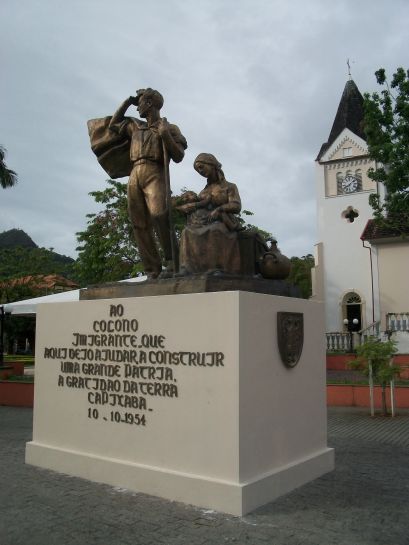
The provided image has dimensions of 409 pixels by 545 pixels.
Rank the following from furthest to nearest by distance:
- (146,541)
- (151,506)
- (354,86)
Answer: (354,86), (151,506), (146,541)

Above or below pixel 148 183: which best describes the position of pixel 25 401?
below

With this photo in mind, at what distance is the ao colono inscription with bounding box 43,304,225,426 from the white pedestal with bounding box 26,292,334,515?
1 cm

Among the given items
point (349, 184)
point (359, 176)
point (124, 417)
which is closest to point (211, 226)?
point (124, 417)

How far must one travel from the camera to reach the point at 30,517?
14.3ft

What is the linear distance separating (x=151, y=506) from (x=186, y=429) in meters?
0.69

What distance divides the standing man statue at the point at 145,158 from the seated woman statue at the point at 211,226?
0.32 m

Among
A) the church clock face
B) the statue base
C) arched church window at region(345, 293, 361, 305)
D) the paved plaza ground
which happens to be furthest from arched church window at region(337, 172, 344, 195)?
the statue base

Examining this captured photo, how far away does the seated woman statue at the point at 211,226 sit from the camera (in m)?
5.56

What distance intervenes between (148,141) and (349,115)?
35675 mm

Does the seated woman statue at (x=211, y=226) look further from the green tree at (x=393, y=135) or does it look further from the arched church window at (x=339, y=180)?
the arched church window at (x=339, y=180)

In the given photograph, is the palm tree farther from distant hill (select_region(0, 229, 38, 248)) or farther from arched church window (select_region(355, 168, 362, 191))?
distant hill (select_region(0, 229, 38, 248))

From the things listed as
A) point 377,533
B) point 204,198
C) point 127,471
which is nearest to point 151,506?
point 127,471

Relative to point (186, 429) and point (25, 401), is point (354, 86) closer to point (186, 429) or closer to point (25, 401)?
point (25, 401)

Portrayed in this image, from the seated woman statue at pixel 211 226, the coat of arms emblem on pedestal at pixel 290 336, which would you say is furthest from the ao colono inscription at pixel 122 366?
the seated woman statue at pixel 211 226
